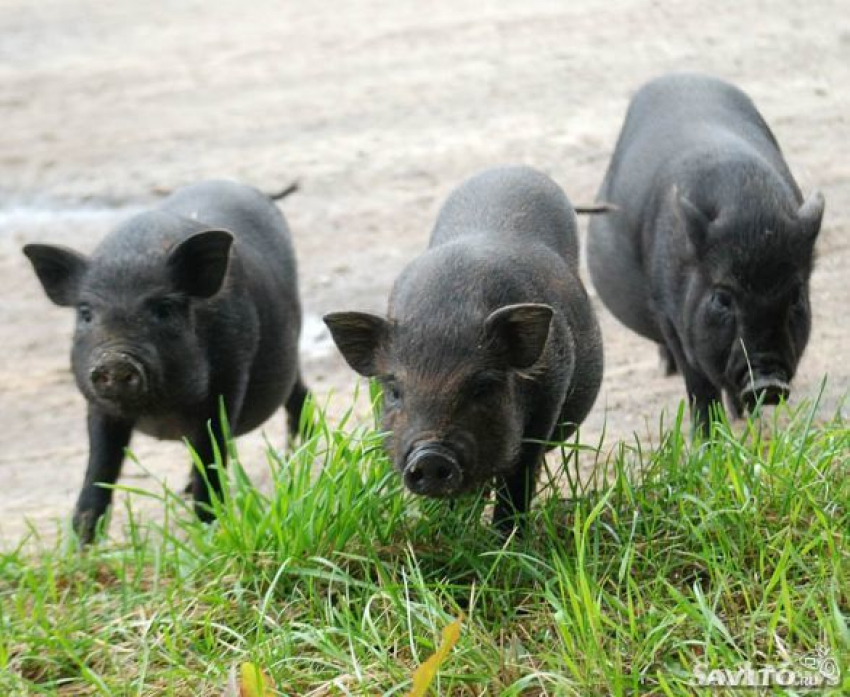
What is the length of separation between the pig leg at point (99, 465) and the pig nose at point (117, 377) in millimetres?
407

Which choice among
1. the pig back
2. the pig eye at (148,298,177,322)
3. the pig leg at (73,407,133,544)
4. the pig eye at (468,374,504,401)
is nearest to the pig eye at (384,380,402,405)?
the pig eye at (468,374,504,401)

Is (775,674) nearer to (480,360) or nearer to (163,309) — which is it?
(480,360)

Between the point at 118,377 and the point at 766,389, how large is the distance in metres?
2.26

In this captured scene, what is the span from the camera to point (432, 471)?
413 centimetres

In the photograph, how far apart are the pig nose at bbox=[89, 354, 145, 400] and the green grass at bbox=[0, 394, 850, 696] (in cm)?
Answer: 55

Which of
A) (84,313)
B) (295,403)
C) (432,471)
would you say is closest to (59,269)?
(84,313)

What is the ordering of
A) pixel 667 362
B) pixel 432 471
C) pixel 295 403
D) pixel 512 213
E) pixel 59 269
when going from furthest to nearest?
pixel 295 403 < pixel 667 362 < pixel 59 269 < pixel 512 213 < pixel 432 471

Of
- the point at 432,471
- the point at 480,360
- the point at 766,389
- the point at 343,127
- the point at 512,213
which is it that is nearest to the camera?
the point at 432,471

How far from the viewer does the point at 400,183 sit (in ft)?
33.2

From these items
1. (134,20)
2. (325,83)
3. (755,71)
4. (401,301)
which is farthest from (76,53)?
(401,301)

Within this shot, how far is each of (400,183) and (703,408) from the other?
4.40m

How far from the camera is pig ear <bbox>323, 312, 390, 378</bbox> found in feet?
14.7

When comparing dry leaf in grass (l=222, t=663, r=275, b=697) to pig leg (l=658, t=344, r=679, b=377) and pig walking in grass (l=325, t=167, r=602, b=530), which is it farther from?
pig leg (l=658, t=344, r=679, b=377)

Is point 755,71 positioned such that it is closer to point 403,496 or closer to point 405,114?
point 405,114
